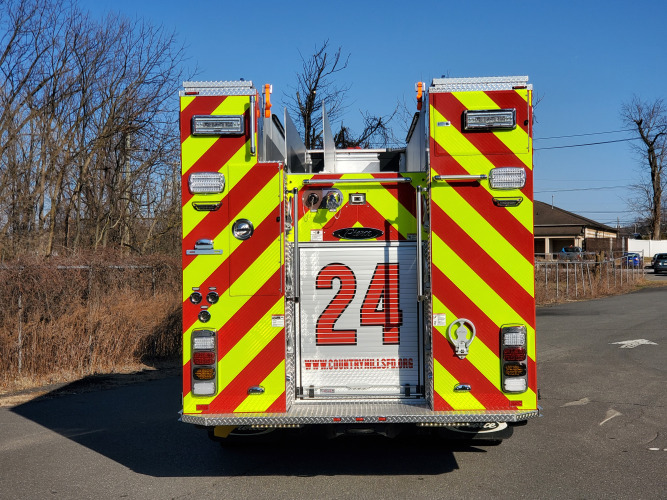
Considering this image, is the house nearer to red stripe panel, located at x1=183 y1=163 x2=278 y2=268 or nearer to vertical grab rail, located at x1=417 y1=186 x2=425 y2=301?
vertical grab rail, located at x1=417 y1=186 x2=425 y2=301

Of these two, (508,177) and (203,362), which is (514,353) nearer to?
(508,177)

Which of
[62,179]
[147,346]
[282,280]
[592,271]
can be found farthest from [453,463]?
[592,271]

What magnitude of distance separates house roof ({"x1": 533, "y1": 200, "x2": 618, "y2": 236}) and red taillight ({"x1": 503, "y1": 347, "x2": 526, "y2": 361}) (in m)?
58.3

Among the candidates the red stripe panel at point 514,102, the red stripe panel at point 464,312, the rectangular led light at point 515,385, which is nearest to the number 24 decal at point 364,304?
the red stripe panel at point 464,312

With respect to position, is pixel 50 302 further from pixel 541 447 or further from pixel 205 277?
pixel 541 447

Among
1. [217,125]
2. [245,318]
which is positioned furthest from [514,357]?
[217,125]

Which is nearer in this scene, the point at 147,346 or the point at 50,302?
the point at 50,302

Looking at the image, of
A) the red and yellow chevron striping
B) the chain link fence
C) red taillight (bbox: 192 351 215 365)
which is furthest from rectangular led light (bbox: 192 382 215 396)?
the chain link fence

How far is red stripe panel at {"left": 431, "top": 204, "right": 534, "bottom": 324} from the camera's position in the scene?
5430mm

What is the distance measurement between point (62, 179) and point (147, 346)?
22.1 ft

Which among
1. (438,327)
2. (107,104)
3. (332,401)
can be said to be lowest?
(332,401)

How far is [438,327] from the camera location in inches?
217

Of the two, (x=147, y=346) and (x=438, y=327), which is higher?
(x=438, y=327)

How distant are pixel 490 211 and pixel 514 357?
1185 mm
